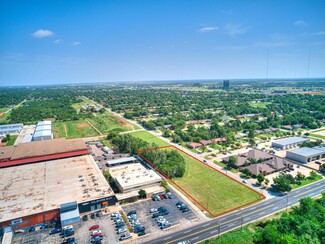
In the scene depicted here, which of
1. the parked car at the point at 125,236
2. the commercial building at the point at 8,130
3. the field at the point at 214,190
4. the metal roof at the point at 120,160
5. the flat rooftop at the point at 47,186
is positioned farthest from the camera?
the commercial building at the point at 8,130

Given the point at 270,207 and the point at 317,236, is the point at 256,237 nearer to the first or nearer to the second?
the point at 317,236

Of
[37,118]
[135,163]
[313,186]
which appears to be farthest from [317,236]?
[37,118]

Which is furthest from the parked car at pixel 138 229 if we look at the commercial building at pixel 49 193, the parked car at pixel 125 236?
the commercial building at pixel 49 193

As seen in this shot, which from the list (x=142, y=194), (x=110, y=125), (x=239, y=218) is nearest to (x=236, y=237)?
(x=239, y=218)

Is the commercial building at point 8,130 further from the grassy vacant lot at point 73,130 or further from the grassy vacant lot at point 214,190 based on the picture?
the grassy vacant lot at point 214,190

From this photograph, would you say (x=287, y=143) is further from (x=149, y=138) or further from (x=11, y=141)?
(x=11, y=141)

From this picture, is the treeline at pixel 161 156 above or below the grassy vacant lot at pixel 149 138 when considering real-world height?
above
